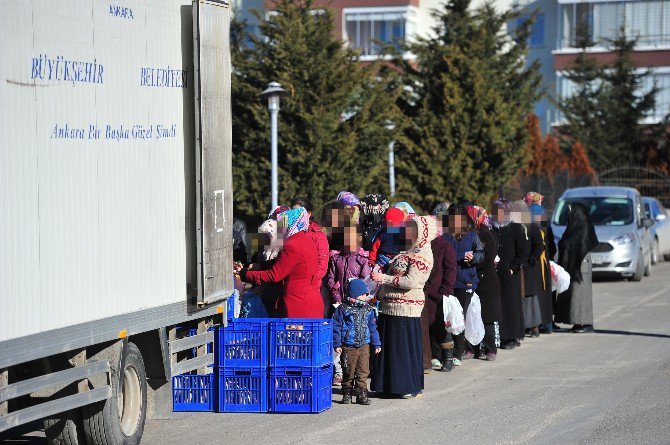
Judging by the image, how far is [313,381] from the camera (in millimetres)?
11703

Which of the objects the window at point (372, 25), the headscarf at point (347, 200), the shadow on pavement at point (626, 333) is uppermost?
the window at point (372, 25)

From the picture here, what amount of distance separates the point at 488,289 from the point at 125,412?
6699mm

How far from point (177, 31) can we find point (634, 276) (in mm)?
19139

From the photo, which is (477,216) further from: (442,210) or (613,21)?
(613,21)

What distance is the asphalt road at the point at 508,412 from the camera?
10.6m

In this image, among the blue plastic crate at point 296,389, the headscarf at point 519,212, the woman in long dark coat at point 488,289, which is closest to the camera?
the blue plastic crate at point 296,389

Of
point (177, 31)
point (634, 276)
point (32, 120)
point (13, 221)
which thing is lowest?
point (634, 276)

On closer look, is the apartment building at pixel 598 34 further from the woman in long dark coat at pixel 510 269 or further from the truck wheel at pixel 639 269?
the woman in long dark coat at pixel 510 269

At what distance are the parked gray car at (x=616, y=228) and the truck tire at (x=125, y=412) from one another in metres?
17.6

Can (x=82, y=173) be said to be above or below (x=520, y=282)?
above

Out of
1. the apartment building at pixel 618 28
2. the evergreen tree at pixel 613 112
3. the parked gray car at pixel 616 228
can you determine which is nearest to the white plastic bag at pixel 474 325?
the parked gray car at pixel 616 228

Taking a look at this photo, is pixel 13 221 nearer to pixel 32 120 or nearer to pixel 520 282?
pixel 32 120

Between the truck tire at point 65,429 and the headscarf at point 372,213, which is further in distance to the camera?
the headscarf at point 372,213

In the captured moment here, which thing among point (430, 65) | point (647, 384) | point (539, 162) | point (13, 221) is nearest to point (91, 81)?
point (13, 221)
